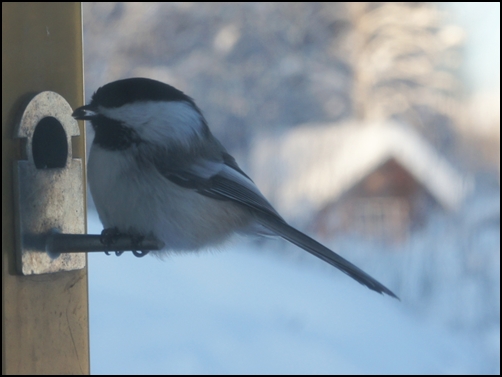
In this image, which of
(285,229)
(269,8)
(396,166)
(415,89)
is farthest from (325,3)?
(285,229)

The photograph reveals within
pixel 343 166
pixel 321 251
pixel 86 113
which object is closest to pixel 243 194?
pixel 321 251

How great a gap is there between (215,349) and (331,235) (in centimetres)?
135

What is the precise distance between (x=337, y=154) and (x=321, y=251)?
117 inches

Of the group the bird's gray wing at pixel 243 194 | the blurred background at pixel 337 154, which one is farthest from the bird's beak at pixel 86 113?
the blurred background at pixel 337 154

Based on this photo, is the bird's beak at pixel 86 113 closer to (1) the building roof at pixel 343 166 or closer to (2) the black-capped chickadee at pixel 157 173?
(2) the black-capped chickadee at pixel 157 173

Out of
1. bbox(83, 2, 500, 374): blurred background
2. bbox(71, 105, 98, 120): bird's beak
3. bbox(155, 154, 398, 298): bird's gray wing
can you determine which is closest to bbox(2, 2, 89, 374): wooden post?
bbox(71, 105, 98, 120): bird's beak

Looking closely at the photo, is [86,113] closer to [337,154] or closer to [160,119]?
[160,119]

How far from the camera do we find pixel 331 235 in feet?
13.0

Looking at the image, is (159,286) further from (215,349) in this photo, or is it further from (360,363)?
(360,363)

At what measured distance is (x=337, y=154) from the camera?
405 centimetres

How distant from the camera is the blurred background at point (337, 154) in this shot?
3.16 m

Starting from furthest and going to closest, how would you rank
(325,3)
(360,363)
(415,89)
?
1. (325,3)
2. (415,89)
3. (360,363)

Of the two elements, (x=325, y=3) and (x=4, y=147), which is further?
(x=325, y=3)

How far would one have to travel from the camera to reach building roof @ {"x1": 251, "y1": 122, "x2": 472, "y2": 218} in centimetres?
391
